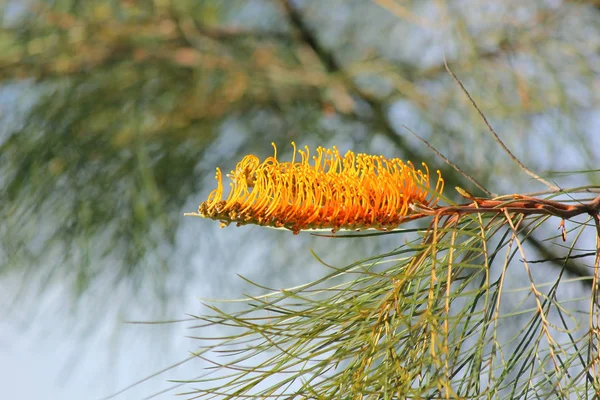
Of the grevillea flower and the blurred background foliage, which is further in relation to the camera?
the blurred background foliage

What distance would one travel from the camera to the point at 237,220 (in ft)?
0.95

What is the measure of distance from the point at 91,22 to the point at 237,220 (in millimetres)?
673

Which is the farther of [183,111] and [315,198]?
[183,111]

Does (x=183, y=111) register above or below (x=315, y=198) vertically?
above

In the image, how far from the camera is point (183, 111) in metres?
0.93

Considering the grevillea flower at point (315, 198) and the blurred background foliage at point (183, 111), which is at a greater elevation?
the blurred background foliage at point (183, 111)

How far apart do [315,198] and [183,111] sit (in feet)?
2.19

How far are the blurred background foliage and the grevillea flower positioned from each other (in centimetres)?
48

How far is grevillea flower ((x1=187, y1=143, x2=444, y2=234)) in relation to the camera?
29 centimetres

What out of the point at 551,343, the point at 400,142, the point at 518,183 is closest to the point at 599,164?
the point at 518,183

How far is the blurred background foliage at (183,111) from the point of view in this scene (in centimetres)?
83

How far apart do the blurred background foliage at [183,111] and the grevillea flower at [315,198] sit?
0.48 m

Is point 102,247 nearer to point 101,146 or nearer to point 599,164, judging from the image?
point 101,146

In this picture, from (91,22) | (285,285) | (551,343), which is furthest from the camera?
(285,285)
